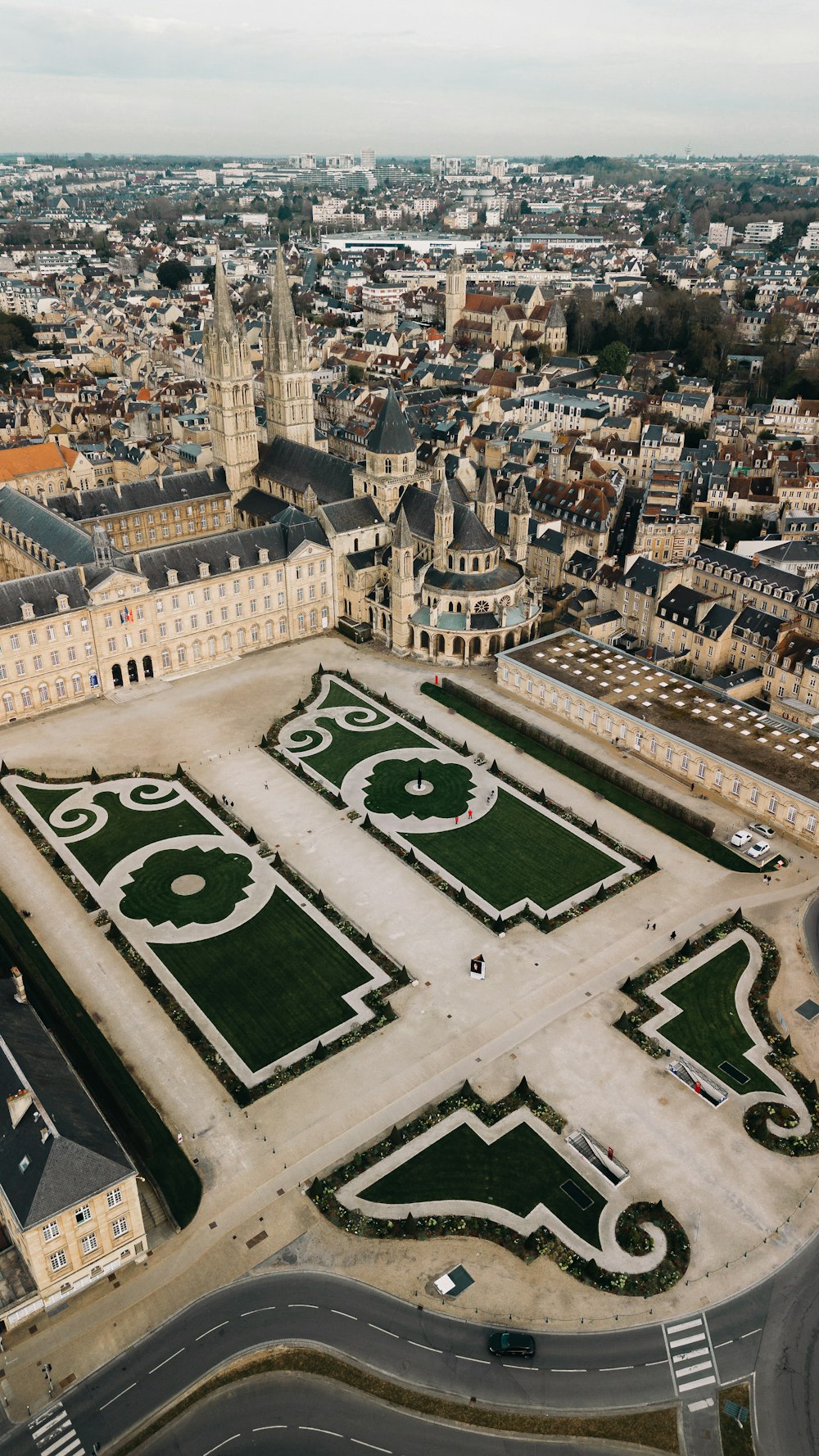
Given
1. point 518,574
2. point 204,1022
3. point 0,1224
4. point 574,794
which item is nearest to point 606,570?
point 518,574

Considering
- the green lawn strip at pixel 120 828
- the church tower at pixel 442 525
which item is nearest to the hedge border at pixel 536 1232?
the green lawn strip at pixel 120 828

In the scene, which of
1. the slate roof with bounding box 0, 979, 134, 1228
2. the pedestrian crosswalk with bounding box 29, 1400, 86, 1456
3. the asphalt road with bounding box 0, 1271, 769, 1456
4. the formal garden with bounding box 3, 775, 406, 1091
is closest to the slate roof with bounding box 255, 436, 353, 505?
the formal garden with bounding box 3, 775, 406, 1091

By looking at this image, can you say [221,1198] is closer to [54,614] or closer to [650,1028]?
[650,1028]

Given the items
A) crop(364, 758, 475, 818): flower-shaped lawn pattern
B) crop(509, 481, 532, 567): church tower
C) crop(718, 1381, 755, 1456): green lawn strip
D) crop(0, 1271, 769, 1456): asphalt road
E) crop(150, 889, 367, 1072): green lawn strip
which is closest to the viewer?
crop(718, 1381, 755, 1456): green lawn strip

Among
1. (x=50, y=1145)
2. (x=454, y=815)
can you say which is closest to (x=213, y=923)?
(x=454, y=815)

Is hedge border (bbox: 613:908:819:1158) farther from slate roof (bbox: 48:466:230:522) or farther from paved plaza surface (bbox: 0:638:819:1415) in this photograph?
slate roof (bbox: 48:466:230:522)
